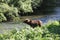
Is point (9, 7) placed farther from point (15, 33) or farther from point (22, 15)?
point (15, 33)

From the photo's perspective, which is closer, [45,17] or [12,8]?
[12,8]

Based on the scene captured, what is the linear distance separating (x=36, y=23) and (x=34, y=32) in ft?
35.3

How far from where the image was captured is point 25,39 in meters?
8.26

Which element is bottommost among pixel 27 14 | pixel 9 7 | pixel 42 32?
pixel 27 14

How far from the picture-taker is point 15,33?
29.6ft

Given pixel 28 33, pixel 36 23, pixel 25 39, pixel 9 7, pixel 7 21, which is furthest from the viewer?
pixel 9 7

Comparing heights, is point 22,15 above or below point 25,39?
below

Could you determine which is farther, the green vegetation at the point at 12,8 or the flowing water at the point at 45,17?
the green vegetation at the point at 12,8

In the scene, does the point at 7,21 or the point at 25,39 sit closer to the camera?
the point at 25,39

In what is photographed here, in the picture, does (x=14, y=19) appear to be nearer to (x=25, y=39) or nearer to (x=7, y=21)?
(x=7, y=21)

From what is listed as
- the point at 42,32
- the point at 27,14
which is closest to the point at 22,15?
the point at 27,14

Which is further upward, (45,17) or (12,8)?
(12,8)

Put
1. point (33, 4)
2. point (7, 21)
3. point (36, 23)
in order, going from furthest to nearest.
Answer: point (33, 4) < point (7, 21) < point (36, 23)

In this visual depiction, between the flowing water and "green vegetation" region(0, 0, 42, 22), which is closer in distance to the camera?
the flowing water
